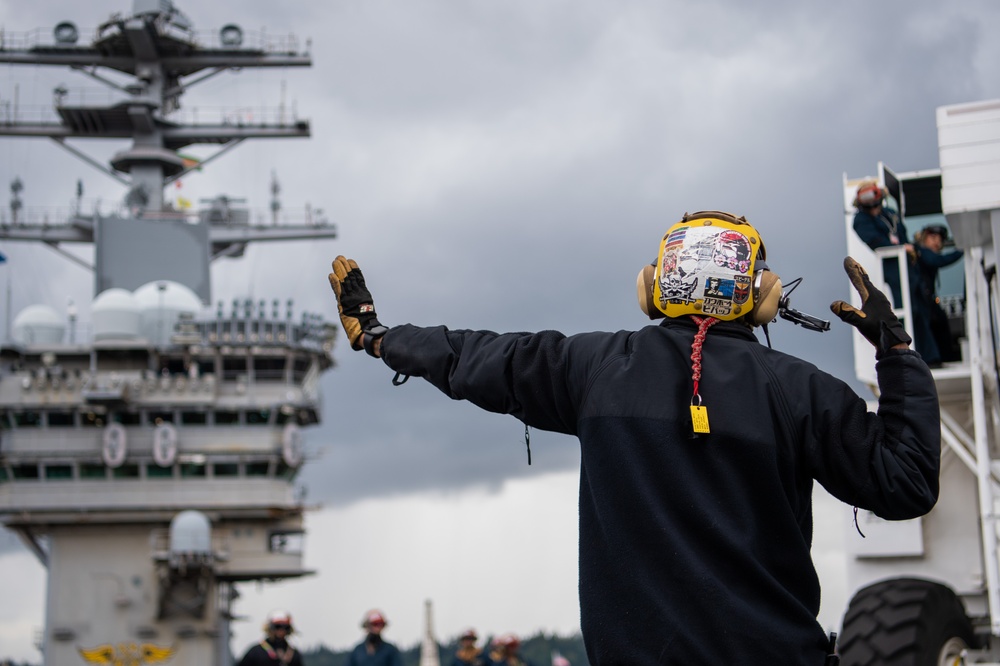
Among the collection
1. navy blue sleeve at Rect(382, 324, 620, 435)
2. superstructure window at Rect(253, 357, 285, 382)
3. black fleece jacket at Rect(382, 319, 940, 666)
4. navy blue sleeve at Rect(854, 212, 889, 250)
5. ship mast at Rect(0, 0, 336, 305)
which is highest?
ship mast at Rect(0, 0, 336, 305)

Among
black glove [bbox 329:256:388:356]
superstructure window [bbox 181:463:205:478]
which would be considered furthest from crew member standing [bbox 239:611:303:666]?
superstructure window [bbox 181:463:205:478]

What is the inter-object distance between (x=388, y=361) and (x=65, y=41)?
158 feet

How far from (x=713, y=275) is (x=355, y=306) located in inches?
47.0

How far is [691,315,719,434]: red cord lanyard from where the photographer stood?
3.44m

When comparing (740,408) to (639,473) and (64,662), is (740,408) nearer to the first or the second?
(639,473)

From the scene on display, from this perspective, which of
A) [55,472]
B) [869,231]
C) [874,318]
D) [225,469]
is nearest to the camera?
[874,318]

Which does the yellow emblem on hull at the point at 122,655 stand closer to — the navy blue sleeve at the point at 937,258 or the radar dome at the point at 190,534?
the radar dome at the point at 190,534

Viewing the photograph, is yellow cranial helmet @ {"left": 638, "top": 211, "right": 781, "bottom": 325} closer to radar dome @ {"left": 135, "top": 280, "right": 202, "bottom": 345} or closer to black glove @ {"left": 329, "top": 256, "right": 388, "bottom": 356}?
black glove @ {"left": 329, "top": 256, "right": 388, "bottom": 356}

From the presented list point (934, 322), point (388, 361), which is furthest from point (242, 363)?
point (388, 361)

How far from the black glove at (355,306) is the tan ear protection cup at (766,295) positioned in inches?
45.3

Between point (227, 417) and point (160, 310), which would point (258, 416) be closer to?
point (227, 417)

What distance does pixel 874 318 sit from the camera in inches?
146

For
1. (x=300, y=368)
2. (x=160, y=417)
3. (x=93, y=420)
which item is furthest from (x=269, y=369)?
(x=93, y=420)

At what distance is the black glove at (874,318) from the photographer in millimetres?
3678
